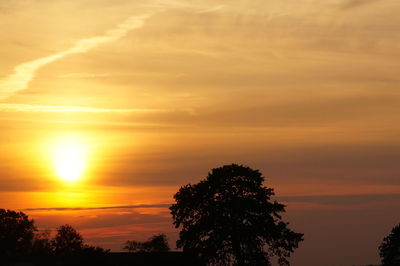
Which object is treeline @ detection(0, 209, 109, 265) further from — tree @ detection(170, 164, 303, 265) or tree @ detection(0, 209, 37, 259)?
tree @ detection(170, 164, 303, 265)

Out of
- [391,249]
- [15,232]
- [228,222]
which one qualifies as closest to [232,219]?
[228,222]

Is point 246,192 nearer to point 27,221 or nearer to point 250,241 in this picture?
point 250,241

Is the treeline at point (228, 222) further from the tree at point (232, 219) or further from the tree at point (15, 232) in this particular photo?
the tree at point (15, 232)

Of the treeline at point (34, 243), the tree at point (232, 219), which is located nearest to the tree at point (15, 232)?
the treeline at point (34, 243)

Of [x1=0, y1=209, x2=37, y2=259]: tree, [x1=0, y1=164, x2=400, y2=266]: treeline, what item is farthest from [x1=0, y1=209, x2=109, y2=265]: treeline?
[x1=0, y1=164, x2=400, y2=266]: treeline

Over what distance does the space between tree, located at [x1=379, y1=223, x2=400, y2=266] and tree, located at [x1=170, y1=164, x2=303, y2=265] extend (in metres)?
27.1

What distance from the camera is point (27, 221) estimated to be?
6973 inches

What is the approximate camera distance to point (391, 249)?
131 m

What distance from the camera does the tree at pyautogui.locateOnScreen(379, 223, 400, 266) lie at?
12962cm

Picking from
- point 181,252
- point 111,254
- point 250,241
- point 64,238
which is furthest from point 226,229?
point 64,238

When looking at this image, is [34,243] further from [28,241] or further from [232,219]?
[232,219]

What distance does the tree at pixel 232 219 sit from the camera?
107m

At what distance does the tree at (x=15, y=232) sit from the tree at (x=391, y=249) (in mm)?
72558

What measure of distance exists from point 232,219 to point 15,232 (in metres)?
77.7
